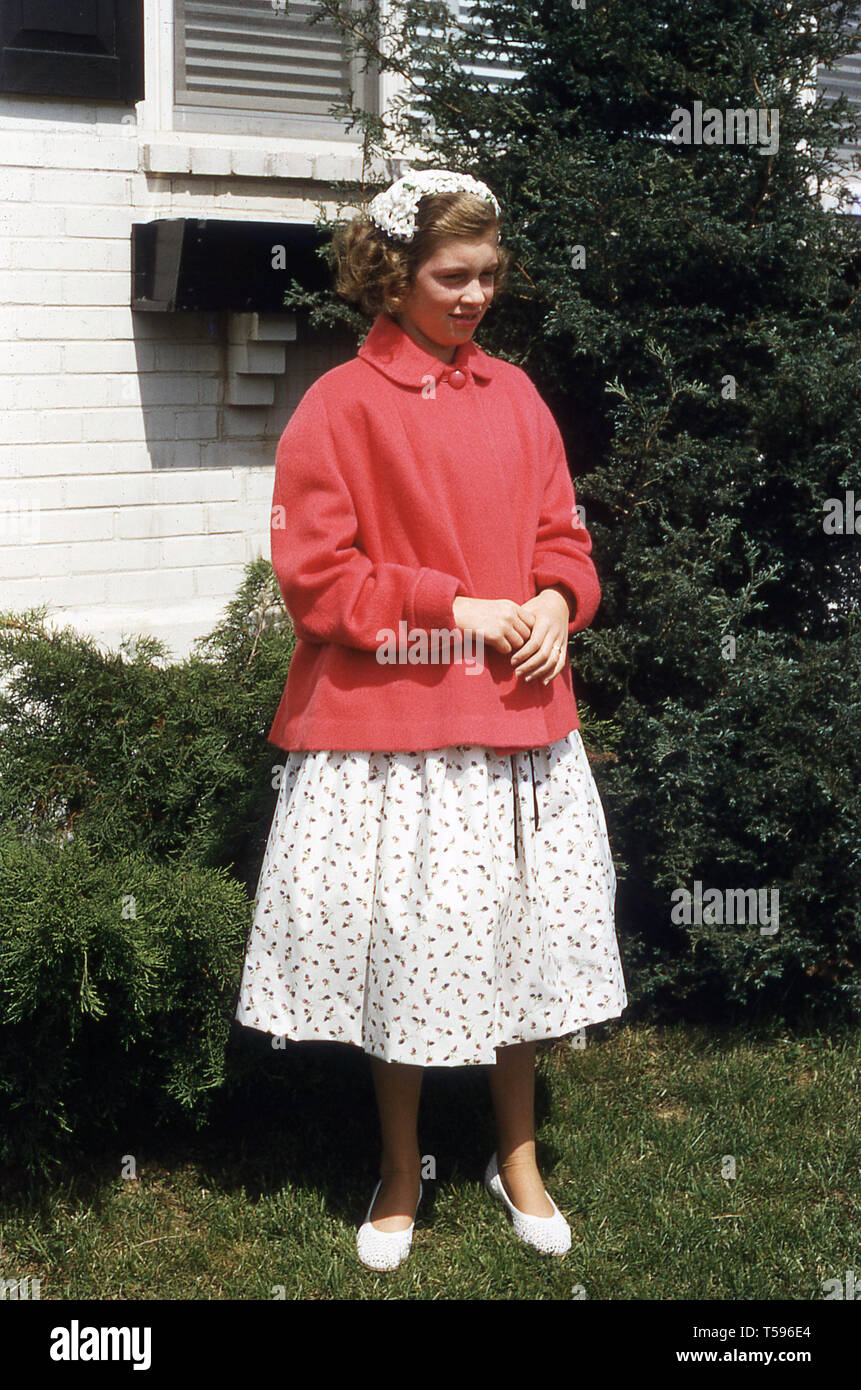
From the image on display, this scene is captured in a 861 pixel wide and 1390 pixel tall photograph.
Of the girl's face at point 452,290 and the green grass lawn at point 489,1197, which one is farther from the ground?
the girl's face at point 452,290

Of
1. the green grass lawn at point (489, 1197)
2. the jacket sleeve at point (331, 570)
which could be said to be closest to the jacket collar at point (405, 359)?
the jacket sleeve at point (331, 570)

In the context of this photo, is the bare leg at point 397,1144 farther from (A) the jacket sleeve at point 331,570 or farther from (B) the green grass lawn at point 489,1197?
(A) the jacket sleeve at point 331,570

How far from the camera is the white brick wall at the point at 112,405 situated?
3.88 metres

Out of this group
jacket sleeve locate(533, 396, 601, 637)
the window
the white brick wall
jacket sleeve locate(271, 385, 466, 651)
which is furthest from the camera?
the window

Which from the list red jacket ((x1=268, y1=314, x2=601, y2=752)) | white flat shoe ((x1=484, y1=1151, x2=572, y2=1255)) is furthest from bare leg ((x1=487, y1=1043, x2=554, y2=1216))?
red jacket ((x1=268, y1=314, x2=601, y2=752))

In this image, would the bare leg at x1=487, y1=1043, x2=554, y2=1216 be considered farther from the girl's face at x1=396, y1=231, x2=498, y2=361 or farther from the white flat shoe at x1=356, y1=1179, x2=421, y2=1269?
the girl's face at x1=396, y1=231, x2=498, y2=361

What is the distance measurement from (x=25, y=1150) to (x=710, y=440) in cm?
244

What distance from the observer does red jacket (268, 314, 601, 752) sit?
259cm

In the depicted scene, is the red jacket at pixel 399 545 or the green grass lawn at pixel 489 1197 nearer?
the red jacket at pixel 399 545

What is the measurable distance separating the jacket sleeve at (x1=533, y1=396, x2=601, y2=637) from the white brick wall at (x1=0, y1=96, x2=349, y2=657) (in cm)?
154

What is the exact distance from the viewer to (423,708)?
262 cm

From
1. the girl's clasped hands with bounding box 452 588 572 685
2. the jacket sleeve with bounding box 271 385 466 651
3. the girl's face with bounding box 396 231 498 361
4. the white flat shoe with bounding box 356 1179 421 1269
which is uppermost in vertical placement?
the girl's face with bounding box 396 231 498 361

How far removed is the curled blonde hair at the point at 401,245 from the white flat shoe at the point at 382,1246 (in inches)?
74.5
